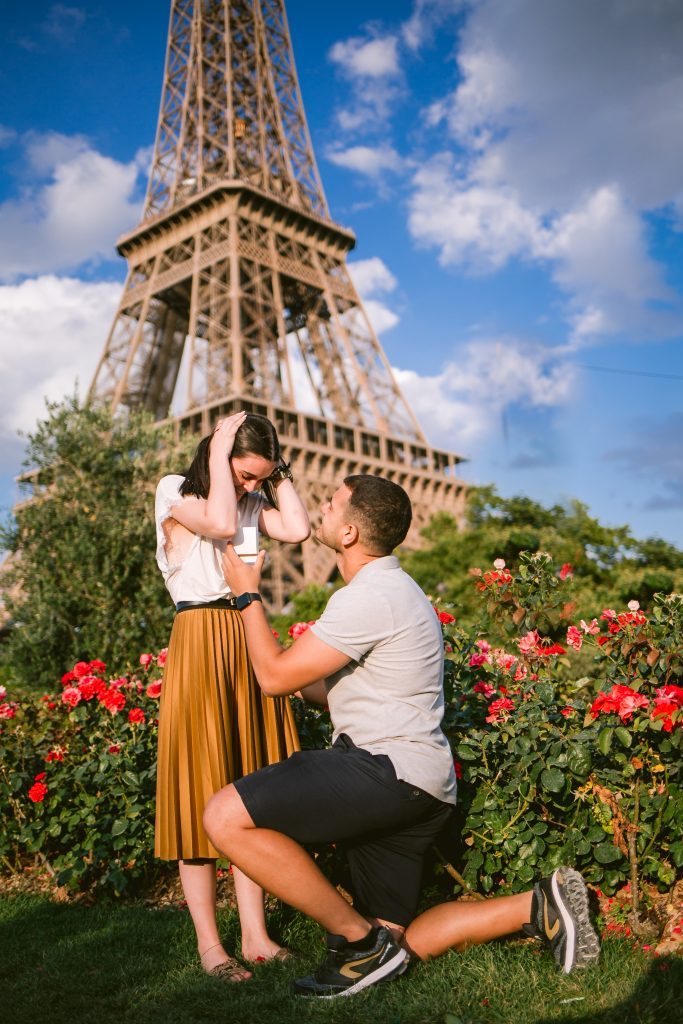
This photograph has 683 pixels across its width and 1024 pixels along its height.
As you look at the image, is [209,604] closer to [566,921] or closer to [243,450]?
[243,450]

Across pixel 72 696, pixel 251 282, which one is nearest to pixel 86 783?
pixel 72 696

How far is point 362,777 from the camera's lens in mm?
2852

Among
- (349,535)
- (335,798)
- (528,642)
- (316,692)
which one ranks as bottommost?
(335,798)

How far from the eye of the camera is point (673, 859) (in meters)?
3.55

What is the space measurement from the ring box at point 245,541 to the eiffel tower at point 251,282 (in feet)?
74.7

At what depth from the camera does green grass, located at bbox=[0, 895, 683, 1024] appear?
260cm

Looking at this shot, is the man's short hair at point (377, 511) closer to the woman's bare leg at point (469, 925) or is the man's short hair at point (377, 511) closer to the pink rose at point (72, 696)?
the woman's bare leg at point (469, 925)

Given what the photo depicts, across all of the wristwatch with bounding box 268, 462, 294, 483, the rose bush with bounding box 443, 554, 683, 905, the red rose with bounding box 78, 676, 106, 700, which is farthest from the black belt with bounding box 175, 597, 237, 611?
the red rose with bounding box 78, 676, 106, 700

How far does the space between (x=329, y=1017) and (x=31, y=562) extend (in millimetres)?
14260

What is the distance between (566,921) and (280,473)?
2.07 meters

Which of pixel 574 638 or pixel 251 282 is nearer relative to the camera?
pixel 574 638

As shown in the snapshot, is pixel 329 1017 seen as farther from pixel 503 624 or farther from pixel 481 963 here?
pixel 503 624

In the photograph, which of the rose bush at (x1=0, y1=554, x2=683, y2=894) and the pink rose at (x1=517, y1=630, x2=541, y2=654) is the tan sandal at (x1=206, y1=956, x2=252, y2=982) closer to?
the rose bush at (x1=0, y1=554, x2=683, y2=894)

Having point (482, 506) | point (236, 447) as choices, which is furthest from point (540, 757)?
point (482, 506)
